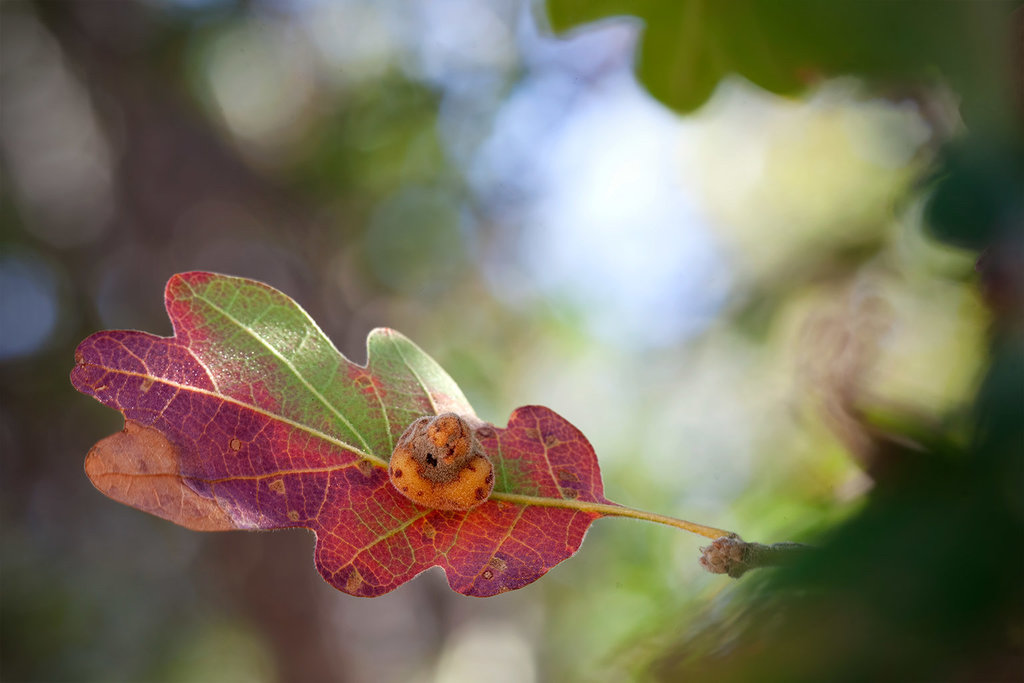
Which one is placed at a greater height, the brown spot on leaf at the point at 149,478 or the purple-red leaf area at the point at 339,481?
the purple-red leaf area at the point at 339,481

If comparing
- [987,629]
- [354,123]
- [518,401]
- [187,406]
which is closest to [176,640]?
[518,401]

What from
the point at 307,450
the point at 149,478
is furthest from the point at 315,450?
the point at 149,478

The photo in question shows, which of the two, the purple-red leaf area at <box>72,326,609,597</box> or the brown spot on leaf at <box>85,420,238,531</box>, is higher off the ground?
the purple-red leaf area at <box>72,326,609,597</box>

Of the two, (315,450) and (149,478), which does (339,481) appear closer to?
(315,450)

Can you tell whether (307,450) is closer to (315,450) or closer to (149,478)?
(315,450)

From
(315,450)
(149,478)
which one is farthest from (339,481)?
(149,478)

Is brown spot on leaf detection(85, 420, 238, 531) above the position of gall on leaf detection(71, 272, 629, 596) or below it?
below
